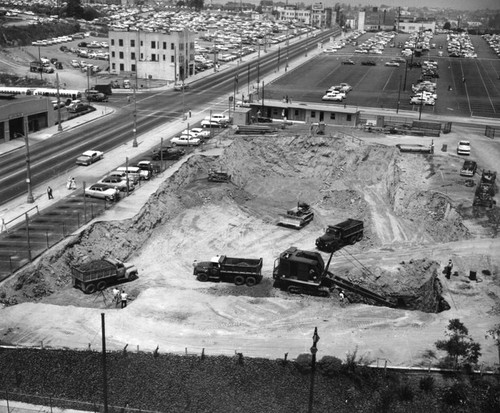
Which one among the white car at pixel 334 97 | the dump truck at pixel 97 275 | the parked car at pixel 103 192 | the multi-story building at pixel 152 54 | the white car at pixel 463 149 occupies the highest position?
the multi-story building at pixel 152 54

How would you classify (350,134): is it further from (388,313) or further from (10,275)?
(10,275)

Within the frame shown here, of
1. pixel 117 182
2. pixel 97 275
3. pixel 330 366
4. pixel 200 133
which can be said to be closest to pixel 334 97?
pixel 200 133

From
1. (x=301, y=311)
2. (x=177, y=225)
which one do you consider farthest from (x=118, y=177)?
(x=301, y=311)

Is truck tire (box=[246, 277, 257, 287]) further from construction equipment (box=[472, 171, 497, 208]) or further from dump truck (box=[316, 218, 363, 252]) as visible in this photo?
construction equipment (box=[472, 171, 497, 208])

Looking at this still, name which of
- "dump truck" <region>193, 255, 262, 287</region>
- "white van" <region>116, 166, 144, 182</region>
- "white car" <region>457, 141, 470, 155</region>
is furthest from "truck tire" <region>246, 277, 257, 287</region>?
"white car" <region>457, 141, 470, 155</region>

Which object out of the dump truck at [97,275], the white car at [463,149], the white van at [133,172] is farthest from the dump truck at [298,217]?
the white car at [463,149]

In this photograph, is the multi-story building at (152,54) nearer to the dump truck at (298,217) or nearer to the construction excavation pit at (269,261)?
the construction excavation pit at (269,261)

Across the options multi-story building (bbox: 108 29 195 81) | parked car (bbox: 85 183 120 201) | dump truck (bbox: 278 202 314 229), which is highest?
multi-story building (bbox: 108 29 195 81)
